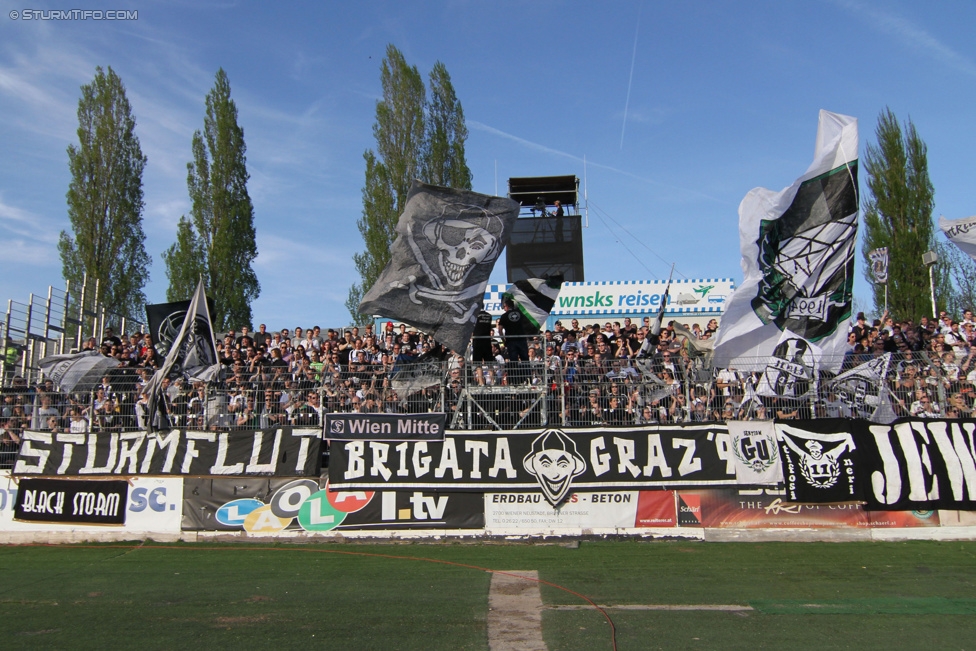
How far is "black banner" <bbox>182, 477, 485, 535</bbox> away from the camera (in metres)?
11.8

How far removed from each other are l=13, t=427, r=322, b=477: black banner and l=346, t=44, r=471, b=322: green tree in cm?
1889

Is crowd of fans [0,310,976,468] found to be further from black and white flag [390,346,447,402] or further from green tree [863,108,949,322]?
green tree [863,108,949,322]

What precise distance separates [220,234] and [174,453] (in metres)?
22.5

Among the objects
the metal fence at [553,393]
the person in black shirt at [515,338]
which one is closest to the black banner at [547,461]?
the metal fence at [553,393]

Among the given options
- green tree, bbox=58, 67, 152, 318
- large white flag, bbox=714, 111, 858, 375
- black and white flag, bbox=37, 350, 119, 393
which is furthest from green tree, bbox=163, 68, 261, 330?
large white flag, bbox=714, 111, 858, 375

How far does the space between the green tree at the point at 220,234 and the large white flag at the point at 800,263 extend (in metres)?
25.7

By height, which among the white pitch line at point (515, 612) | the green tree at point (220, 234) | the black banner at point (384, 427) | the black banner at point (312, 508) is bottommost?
the white pitch line at point (515, 612)

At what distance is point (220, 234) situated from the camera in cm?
3291

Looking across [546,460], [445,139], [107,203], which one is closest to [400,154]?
[445,139]

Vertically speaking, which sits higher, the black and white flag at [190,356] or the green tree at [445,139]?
the green tree at [445,139]

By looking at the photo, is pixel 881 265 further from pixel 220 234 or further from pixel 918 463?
pixel 220 234

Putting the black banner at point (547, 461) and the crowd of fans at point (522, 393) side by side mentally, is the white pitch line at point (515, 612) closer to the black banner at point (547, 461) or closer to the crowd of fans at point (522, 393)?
the black banner at point (547, 461)

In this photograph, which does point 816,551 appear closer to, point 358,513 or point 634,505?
point 634,505

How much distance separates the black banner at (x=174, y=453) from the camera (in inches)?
475
